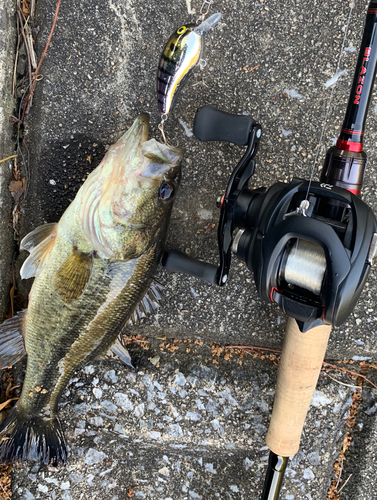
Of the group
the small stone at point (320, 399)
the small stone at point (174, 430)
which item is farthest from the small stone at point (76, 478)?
the small stone at point (320, 399)

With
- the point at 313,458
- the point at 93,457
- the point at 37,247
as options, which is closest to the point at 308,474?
the point at 313,458

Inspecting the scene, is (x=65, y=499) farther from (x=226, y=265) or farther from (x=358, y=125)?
(x=358, y=125)

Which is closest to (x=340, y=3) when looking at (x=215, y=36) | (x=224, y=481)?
(x=215, y=36)

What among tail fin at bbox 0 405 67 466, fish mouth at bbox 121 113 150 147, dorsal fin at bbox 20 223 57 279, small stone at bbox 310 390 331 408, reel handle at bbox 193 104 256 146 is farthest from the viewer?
small stone at bbox 310 390 331 408

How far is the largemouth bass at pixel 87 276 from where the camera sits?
1.74m

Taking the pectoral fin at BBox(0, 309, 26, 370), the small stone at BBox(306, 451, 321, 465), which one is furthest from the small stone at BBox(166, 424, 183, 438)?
the pectoral fin at BBox(0, 309, 26, 370)

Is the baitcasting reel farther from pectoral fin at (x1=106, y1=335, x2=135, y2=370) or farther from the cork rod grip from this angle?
pectoral fin at (x1=106, y1=335, x2=135, y2=370)

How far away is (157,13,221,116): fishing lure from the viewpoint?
68.0 inches

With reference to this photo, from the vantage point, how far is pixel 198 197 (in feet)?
7.13

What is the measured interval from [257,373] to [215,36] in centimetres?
200

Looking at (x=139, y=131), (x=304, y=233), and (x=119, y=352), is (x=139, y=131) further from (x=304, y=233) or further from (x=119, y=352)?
(x=119, y=352)

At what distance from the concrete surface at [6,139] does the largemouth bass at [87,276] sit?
1.08 feet

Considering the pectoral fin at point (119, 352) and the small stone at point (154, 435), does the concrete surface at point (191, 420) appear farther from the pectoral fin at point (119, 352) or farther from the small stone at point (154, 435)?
the pectoral fin at point (119, 352)

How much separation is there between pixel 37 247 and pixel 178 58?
119 centimetres
